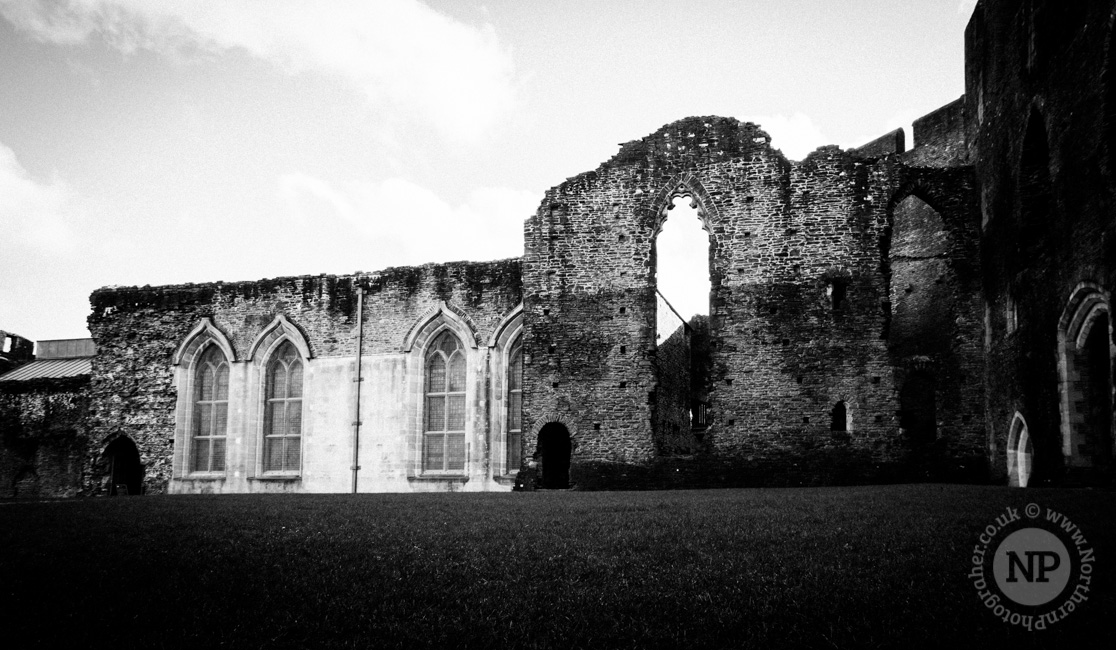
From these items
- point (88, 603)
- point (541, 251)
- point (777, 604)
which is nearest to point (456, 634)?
point (777, 604)

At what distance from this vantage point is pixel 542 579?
811 centimetres

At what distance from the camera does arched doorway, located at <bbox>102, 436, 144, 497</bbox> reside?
969 inches

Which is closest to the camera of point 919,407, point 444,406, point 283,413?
point 444,406

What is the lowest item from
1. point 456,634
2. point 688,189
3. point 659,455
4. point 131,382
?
point 456,634

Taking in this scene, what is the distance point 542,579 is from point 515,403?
44.2 ft

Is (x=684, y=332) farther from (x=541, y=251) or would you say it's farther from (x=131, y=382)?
(x=131, y=382)

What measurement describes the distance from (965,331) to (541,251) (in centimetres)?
953

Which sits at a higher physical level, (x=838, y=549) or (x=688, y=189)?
(x=688, y=189)

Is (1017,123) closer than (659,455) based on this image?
Yes

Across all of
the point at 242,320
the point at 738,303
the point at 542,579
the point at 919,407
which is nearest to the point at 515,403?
the point at 738,303

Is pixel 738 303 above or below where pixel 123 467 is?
above

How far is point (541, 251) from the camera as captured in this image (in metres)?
20.1

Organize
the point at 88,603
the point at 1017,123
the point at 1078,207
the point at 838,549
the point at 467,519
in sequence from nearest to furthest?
the point at 88,603 < the point at 838,549 < the point at 467,519 < the point at 1078,207 < the point at 1017,123
